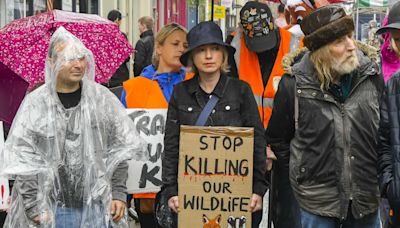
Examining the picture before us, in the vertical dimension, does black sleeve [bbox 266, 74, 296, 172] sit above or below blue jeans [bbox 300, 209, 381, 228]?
above

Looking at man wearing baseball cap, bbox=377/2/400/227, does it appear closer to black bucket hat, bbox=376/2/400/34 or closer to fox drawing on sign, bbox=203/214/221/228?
black bucket hat, bbox=376/2/400/34

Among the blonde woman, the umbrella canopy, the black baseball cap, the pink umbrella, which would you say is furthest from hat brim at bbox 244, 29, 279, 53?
the umbrella canopy

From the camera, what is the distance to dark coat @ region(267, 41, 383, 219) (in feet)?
15.6

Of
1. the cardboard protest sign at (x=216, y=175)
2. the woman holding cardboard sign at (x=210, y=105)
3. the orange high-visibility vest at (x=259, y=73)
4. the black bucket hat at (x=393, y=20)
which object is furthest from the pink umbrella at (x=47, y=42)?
the black bucket hat at (x=393, y=20)

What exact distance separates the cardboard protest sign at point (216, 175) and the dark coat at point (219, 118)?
4.1 inches

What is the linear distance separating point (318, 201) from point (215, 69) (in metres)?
1.03

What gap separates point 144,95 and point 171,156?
82 centimetres

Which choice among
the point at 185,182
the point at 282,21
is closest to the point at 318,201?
the point at 185,182

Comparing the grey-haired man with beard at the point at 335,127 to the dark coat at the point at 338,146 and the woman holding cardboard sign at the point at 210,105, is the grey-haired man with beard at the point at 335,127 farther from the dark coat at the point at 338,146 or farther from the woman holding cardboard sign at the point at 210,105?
the woman holding cardboard sign at the point at 210,105

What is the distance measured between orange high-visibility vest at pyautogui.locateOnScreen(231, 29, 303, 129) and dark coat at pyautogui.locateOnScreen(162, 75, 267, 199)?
82 centimetres

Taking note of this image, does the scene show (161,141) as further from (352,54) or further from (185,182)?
(352,54)

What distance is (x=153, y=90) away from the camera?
5863mm

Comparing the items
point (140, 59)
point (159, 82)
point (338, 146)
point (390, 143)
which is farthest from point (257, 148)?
point (140, 59)

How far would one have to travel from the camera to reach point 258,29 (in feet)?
19.8
